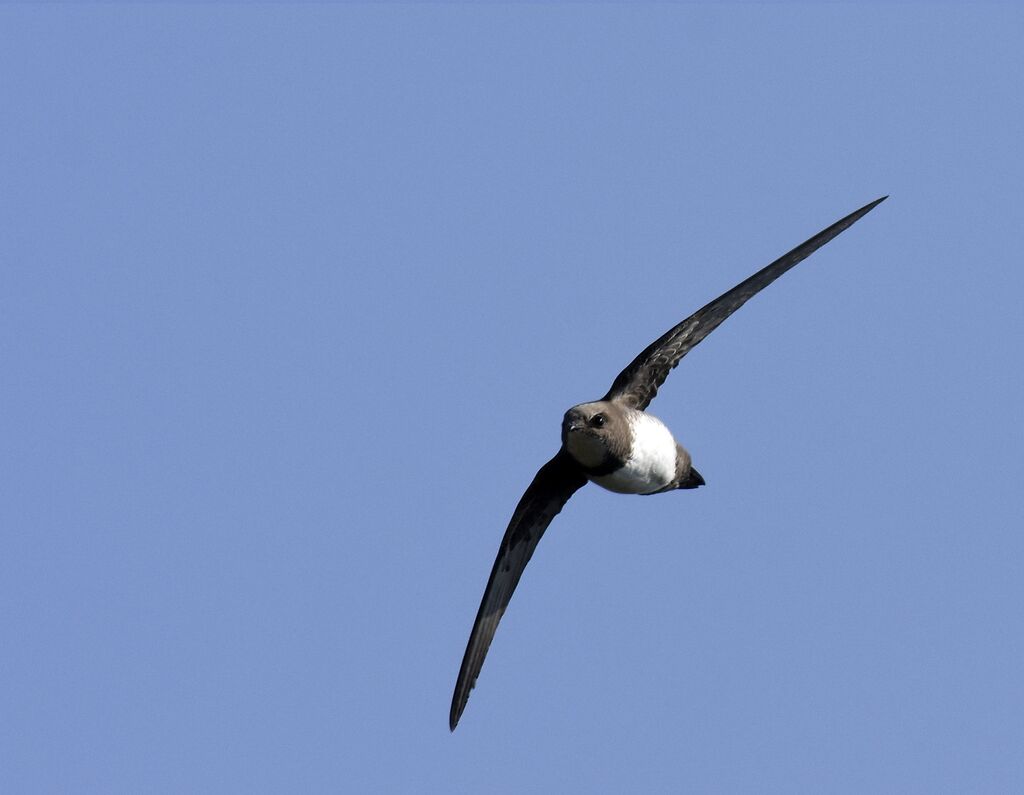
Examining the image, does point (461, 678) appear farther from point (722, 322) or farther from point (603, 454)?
point (722, 322)

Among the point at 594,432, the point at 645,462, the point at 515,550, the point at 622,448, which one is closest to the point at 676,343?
the point at 645,462

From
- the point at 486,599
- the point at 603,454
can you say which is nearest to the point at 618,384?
the point at 603,454

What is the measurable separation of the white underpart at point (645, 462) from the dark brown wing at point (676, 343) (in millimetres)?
280

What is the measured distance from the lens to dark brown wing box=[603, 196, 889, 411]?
17.5 meters

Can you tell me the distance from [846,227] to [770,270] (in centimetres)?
85

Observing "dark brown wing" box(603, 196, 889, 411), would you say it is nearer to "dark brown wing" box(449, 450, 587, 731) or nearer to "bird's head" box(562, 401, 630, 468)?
"bird's head" box(562, 401, 630, 468)

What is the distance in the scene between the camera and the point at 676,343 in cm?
1786

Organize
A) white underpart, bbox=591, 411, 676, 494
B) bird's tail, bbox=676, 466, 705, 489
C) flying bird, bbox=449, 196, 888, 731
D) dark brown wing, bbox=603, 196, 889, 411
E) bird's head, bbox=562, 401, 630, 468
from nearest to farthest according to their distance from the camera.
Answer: bird's head, bbox=562, 401, 630, 468
flying bird, bbox=449, 196, 888, 731
white underpart, bbox=591, 411, 676, 494
dark brown wing, bbox=603, 196, 889, 411
bird's tail, bbox=676, 466, 705, 489

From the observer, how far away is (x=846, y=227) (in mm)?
17281

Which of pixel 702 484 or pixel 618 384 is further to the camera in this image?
pixel 702 484

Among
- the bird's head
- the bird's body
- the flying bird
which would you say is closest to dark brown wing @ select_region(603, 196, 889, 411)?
the flying bird

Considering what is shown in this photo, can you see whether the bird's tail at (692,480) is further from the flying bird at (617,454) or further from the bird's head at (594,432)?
the bird's head at (594,432)

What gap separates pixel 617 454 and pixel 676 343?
169 cm

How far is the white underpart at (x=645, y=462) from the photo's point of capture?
1712 centimetres
